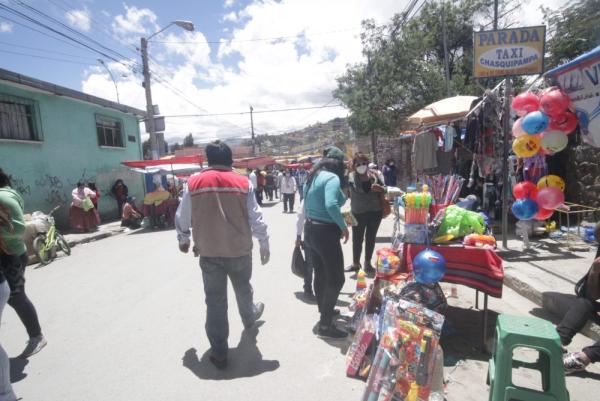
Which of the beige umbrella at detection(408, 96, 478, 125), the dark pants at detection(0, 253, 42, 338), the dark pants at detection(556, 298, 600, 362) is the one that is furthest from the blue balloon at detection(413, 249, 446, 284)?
the beige umbrella at detection(408, 96, 478, 125)

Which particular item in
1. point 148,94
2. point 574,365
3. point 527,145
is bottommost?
point 574,365

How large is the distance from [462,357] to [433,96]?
50.0ft

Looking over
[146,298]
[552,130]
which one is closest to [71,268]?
[146,298]

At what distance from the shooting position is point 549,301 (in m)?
4.06

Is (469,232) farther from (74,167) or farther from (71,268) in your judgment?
(74,167)

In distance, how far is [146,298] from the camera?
17.0ft

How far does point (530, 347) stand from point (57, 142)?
1525 cm

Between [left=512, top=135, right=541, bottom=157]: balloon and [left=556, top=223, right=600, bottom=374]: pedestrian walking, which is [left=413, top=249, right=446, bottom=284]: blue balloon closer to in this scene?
[left=556, top=223, right=600, bottom=374]: pedestrian walking

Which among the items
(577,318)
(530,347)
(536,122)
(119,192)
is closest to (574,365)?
(577,318)

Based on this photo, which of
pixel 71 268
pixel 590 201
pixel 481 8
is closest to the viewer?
pixel 590 201

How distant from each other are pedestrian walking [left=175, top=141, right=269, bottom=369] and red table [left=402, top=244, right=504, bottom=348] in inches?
61.6

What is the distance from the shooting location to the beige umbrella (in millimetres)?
6965

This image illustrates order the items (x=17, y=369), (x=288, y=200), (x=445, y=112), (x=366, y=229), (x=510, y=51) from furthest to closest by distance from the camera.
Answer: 1. (x=288, y=200)
2. (x=445, y=112)
3. (x=366, y=229)
4. (x=510, y=51)
5. (x=17, y=369)

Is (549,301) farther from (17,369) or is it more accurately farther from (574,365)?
(17,369)
